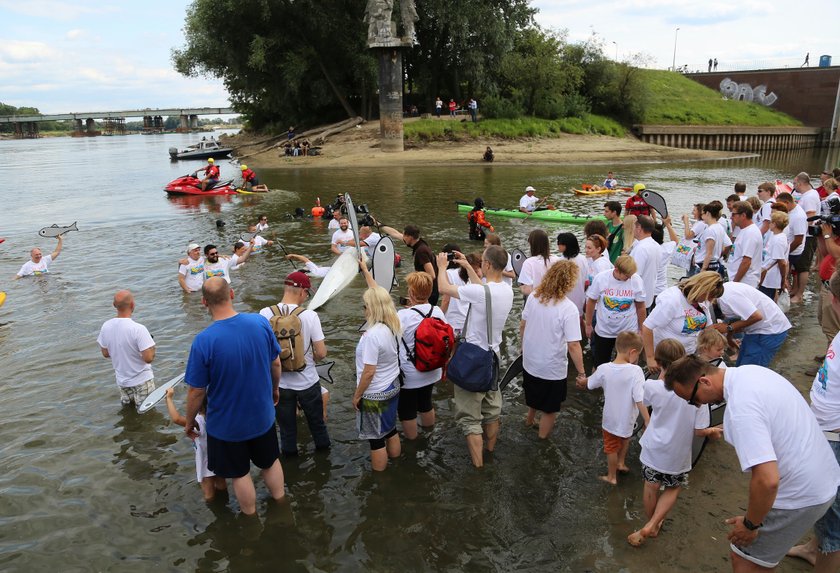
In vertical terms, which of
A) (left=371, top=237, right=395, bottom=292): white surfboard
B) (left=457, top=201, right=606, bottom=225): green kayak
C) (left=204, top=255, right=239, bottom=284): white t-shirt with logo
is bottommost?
(left=204, top=255, right=239, bottom=284): white t-shirt with logo

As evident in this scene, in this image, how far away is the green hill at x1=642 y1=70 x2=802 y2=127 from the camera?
58.9 meters

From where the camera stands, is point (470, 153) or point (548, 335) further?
point (470, 153)

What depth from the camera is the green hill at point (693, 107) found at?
5894 cm

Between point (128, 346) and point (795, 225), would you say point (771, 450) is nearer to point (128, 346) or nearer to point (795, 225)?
point (128, 346)

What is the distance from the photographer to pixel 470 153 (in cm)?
4138

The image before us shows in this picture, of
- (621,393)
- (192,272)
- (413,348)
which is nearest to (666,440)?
(621,393)

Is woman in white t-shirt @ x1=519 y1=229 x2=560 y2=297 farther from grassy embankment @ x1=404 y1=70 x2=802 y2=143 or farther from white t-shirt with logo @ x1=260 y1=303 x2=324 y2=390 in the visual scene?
grassy embankment @ x1=404 y1=70 x2=802 y2=143

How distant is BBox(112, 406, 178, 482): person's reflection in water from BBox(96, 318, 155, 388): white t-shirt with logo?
1.80 ft

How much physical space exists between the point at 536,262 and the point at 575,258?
0.55 m

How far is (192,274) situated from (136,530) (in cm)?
750

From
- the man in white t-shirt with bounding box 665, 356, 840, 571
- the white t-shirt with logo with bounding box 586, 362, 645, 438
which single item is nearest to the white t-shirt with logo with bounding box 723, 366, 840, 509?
the man in white t-shirt with bounding box 665, 356, 840, 571

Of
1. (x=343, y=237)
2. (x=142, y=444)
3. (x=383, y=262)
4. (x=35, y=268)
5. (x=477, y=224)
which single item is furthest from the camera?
(x=477, y=224)

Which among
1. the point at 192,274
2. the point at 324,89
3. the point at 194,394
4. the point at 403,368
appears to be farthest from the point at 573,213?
the point at 324,89

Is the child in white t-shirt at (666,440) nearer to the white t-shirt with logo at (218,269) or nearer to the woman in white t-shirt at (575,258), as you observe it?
the woman in white t-shirt at (575,258)
